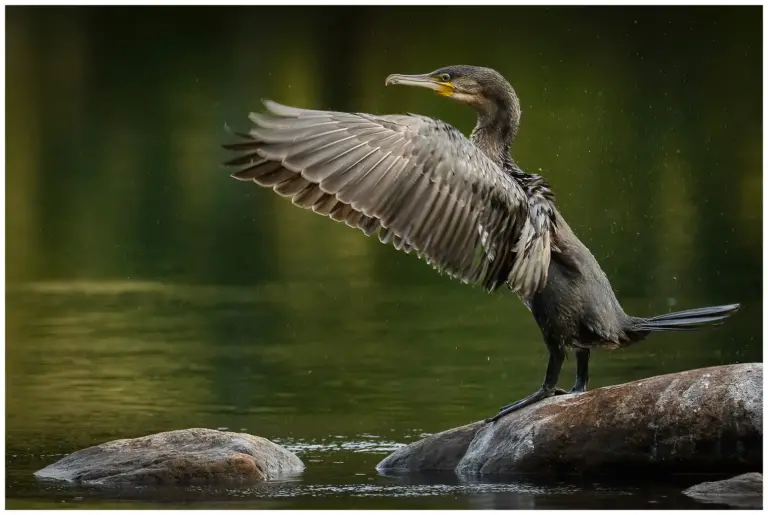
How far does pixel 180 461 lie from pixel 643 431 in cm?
235

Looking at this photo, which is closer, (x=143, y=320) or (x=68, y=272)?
(x=143, y=320)

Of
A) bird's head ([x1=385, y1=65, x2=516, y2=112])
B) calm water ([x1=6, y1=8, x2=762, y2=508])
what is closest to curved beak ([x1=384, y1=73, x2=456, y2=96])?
bird's head ([x1=385, y1=65, x2=516, y2=112])

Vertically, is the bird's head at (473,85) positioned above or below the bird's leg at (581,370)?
above

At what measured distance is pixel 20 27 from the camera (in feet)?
105

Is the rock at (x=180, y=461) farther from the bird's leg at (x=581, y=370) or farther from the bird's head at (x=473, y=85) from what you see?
the bird's head at (x=473, y=85)

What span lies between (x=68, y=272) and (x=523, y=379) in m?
7.00

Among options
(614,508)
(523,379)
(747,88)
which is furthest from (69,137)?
(614,508)

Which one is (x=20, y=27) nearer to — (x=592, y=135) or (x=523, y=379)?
(x=592, y=135)

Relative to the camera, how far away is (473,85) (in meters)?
8.96

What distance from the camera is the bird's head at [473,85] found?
351 inches

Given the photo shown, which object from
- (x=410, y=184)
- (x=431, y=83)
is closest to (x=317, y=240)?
(x=431, y=83)

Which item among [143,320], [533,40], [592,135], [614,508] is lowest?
[614,508]

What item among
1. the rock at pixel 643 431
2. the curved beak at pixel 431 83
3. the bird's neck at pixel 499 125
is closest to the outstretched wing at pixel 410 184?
the bird's neck at pixel 499 125

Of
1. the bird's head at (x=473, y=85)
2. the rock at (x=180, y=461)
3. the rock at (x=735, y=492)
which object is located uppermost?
the bird's head at (x=473, y=85)
